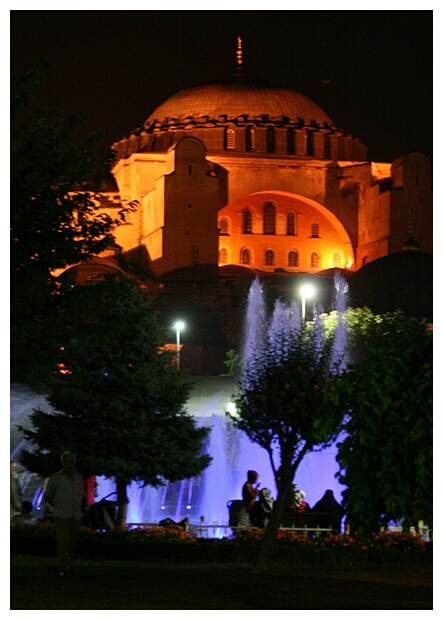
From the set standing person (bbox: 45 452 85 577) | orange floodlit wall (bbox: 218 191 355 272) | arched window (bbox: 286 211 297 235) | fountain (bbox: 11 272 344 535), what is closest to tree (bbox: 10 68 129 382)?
standing person (bbox: 45 452 85 577)

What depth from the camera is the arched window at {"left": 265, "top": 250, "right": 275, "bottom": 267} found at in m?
81.9

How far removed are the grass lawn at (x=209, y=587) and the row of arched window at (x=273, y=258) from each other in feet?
213

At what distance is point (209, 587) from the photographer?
13.3m

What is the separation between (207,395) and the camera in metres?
34.7

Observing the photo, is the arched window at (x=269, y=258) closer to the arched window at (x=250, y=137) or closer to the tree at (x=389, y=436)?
the arched window at (x=250, y=137)

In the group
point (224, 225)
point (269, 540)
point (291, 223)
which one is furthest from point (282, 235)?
point (269, 540)

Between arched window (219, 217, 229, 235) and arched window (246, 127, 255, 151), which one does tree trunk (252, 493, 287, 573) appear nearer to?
arched window (219, 217, 229, 235)

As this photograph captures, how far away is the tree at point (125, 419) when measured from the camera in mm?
21406

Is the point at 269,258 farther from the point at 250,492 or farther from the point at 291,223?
the point at 250,492

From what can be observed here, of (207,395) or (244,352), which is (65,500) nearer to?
(207,395)

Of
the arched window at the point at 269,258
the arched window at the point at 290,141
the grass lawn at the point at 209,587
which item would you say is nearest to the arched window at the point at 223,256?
the arched window at the point at 269,258

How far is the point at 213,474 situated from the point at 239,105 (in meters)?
61.3

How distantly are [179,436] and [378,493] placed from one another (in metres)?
9.79

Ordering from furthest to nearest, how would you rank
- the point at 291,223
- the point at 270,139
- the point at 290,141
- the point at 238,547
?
the point at 290,141 → the point at 270,139 → the point at 291,223 → the point at 238,547
